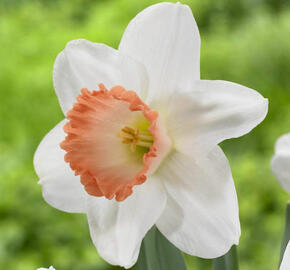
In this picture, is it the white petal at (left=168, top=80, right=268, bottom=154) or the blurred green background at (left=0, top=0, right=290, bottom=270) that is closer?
the white petal at (left=168, top=80, right=268, bottom=154)

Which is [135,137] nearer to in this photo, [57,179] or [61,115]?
[57,179]

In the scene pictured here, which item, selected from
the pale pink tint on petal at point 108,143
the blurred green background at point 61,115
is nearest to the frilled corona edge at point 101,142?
the pale pink tint on petal at point 108,143

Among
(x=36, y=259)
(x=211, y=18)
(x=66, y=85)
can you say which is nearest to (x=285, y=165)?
(x=66, y=85)

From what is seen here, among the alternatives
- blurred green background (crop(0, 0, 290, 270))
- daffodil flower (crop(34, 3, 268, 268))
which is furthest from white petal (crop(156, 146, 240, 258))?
blurred green background (crop(0, 0, 290, 270))

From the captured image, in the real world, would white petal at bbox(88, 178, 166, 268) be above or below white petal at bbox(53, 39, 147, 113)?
below

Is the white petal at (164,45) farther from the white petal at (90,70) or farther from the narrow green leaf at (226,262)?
the narrow green leaf at (226,262)

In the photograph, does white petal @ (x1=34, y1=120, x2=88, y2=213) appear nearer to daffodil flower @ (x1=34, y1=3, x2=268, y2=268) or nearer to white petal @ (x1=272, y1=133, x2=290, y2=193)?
daffodil flower @ (x1=34, y1=3, x2=268, y2=268)

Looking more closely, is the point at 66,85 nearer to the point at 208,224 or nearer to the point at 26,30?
the point at 208,224
